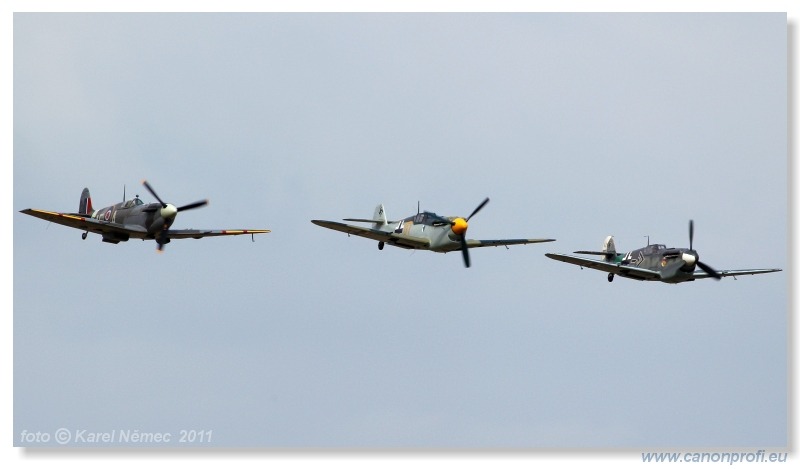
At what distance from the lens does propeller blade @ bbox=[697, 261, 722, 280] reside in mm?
79938

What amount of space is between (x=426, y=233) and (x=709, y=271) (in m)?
11.4

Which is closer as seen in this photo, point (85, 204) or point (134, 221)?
point (134, 221)

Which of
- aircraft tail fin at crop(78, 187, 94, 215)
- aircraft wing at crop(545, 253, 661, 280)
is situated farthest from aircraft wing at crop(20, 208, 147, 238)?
aircraft wing at crop(545, 253, 661, 280)

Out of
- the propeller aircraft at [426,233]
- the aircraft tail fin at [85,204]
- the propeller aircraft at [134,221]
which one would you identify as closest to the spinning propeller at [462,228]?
the propeller aircraft at [426,233]

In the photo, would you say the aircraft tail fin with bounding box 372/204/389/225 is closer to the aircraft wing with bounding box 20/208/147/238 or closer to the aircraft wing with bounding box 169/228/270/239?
the aircraft wing with bounding box 169/228/270/239

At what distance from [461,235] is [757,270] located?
1382 cm

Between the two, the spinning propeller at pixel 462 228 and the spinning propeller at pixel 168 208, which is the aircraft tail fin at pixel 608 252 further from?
the spinning propeller at pixel 168 208

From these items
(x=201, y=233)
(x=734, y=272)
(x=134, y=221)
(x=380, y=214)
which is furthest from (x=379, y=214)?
(x=734, y=272)

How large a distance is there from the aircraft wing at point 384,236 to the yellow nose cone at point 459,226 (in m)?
1.51

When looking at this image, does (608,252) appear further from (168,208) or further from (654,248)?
(168,208)

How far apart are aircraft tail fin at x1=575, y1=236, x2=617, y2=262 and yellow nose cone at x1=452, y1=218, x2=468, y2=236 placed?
7146 mm

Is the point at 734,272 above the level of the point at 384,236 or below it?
below

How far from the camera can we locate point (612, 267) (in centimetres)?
8300

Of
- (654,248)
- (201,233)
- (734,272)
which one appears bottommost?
(734,272)
